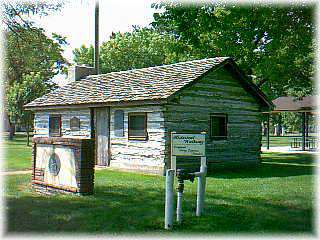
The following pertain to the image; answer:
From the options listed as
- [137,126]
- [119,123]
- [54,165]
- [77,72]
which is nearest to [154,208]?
[54,165]

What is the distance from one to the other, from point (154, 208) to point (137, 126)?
8.46m

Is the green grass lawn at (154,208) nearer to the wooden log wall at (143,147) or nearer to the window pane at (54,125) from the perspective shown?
the wooden log wall at (143,147)

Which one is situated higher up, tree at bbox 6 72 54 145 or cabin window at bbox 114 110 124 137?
tree at bbox 6 72 54 145

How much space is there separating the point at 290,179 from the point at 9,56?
10.7 metres

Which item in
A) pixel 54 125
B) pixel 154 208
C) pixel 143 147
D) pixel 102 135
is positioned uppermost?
pixel 54 125

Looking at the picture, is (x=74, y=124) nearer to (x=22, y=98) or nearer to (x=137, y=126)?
(x=137, y=126)

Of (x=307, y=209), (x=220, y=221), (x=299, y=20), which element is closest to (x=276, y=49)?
(x=299, y=20)

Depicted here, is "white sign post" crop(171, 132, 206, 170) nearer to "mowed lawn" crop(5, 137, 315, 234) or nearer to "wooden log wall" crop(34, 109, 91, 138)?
"mowed lawn" crop(5, 137, 315, 234)

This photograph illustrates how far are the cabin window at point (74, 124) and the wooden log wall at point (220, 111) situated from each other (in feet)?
18.2

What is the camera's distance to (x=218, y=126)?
19.0 m

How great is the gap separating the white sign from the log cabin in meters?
6.65

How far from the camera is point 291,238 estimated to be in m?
7.26

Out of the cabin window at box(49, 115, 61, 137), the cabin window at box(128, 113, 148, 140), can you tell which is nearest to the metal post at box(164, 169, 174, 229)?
the cabin window at box(128, 113, 148, 140)

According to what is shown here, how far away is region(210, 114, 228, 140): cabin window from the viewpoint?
18594 millimetres
